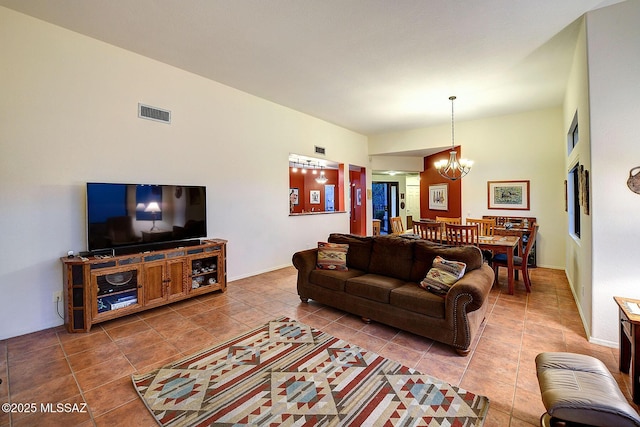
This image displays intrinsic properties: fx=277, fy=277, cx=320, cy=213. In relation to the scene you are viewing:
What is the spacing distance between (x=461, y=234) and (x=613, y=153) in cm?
192

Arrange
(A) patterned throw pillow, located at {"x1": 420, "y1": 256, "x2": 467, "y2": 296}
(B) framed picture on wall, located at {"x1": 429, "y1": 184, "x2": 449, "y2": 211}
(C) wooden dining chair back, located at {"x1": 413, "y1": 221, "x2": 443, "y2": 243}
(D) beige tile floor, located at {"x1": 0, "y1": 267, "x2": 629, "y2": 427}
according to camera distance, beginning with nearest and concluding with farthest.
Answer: (D) beige tile floor, located at {"x1": 0, "y1": 267, "x2": 629, "y2": 427} → (A) patterned throw pillow, located at {"x1": 420, "y1": 256, "x2": 467, "y2": 296} → (C) wooden dining chair back, located at {"x1": 413, "y1": 221, "x2": 443, "y2": 243} → (B) framed picture on wall, located at {"x1": 429, "y1": 184, "x2": 449, "y2": 211}

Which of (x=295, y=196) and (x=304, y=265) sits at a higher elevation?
(x=295, y=196)

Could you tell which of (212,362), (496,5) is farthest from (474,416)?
(496,5)

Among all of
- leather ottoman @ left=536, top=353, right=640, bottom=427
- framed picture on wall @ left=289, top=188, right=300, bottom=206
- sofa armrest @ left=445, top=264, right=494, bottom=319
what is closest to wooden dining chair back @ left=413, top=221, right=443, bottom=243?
sofa armrest @ left=445, top=264, right=494, bottom=319

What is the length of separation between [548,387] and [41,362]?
12.4 ft

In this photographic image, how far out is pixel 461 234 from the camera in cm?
417

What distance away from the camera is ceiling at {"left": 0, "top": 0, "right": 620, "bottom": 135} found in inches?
106

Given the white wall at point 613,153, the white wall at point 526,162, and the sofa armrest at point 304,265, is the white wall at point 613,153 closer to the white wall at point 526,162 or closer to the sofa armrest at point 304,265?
the sofa armrest at point 304,265

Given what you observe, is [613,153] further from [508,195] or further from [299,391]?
[508,195]

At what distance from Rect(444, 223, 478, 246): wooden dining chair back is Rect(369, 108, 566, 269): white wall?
2.35 meters

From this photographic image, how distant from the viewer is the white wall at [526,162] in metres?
5.41

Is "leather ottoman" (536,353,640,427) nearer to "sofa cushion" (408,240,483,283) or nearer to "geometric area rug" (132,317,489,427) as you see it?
"geometric area rug" (132,317,489,427)

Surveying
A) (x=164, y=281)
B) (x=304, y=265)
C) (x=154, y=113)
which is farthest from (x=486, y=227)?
(x=154, y=113)

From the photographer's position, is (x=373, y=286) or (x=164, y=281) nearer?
(x=373, y=286)
